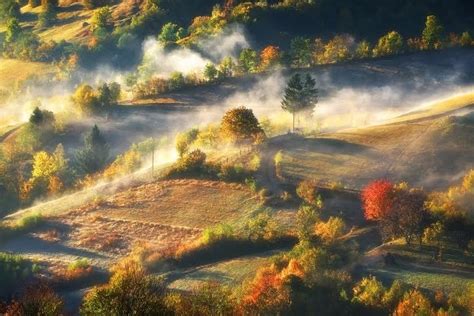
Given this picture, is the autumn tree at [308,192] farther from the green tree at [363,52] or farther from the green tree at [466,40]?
the green tree at [466,40]

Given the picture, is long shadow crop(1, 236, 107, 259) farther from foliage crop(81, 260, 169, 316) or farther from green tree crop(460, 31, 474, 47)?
green tree crop(460, 31, 474, 47)

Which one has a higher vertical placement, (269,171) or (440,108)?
(440,108)

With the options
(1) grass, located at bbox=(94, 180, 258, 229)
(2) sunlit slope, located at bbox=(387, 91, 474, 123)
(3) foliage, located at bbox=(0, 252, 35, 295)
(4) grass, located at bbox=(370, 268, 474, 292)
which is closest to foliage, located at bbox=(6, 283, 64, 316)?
(3) foliage, located at bbox=(0, 252, 35, 295)

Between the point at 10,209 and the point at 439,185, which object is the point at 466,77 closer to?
the point at 439,185

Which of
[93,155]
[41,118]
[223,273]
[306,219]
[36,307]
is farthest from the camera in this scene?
[41,118]

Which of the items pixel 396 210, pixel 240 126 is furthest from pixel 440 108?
pixel 396 210

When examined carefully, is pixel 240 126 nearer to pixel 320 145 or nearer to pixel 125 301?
pixel 320 145

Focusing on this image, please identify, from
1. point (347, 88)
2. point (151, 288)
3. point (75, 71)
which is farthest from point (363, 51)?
point (151, 288)
